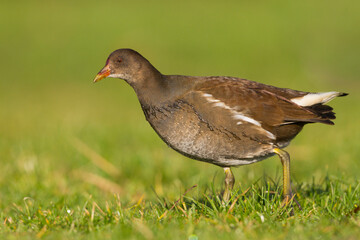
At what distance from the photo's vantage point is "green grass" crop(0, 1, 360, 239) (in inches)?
163

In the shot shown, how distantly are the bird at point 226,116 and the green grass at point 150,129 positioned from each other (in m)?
0.32

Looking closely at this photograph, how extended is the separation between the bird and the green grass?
324mm

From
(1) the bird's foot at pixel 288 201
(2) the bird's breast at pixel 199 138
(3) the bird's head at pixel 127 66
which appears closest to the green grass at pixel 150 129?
(1) the bird's foot at pixel 288 201

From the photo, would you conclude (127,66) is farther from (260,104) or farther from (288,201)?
(288,201)

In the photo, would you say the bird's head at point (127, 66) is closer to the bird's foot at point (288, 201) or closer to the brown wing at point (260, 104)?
the brown wing at point (260, 104)

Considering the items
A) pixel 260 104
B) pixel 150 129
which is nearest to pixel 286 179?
pixel 260 104

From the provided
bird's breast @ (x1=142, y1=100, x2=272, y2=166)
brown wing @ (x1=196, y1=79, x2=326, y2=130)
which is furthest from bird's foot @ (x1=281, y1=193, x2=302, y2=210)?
brown wing @ (x1=196, y1=79, x2=326, y2=130)

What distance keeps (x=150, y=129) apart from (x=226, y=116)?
5.02 metres

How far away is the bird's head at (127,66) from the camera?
197 inches

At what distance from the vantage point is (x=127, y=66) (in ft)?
16.6

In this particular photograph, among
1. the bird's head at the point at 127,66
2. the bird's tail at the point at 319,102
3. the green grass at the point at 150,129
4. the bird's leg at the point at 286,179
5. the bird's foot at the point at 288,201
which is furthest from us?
the bird's head at the point at 127,66

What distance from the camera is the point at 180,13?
909 inches

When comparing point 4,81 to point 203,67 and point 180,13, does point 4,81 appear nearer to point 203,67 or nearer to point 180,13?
point 203,67

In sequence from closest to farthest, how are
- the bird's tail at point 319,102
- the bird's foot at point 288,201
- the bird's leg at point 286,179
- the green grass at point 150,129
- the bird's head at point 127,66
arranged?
1. the green grass at point 150,129
2. the bird's foot at point 288,201
3. the bird's leg at point 286,179
4. the bird's tail at point 319,102
5. the bird's head at point 127,66
